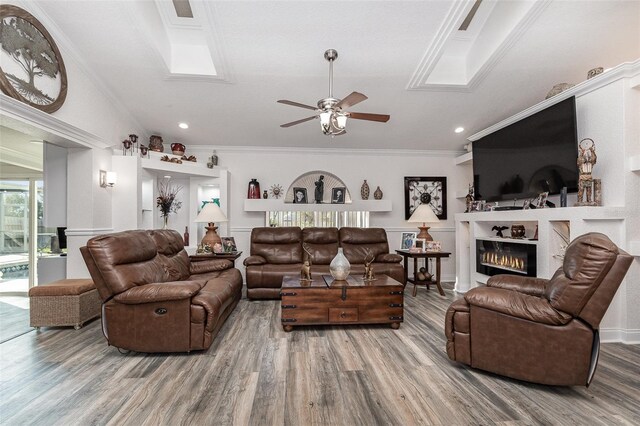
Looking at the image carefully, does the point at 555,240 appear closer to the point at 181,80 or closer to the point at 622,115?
the point at 622,115

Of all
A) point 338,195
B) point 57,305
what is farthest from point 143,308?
point 338,195

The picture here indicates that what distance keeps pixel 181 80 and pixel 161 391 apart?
355cm

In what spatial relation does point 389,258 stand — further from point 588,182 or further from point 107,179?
point 107,179

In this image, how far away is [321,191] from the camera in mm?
5699

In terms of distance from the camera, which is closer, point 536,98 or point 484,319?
point 484,319

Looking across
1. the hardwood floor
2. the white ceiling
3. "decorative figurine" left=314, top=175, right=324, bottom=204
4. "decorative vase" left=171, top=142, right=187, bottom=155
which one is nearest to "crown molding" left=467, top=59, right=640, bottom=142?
the white ceiling

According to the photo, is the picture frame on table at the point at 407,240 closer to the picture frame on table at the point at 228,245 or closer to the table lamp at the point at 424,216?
the table lamp at the point at 424,216

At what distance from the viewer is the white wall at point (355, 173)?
5.63 m

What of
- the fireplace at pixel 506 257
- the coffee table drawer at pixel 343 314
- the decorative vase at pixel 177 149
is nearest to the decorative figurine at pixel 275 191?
the decorative vase at pixel 177 149

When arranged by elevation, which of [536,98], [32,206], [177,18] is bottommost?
[32,206]

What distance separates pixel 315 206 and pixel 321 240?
76cm

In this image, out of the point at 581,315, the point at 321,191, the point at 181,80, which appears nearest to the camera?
the point at 581,315

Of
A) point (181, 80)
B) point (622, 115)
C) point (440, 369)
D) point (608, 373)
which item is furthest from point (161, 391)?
point (622, 115)

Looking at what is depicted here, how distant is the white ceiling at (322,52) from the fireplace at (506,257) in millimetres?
2015
